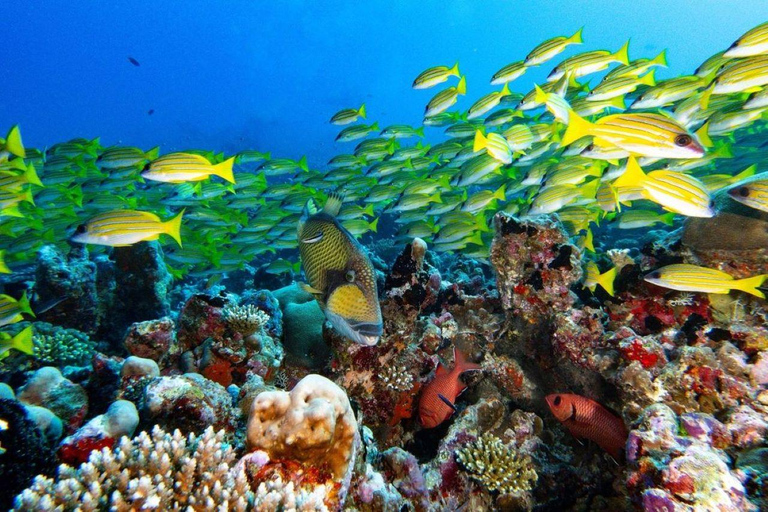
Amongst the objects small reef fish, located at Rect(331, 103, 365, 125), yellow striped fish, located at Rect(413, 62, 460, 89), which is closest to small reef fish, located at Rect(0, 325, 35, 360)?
yellow striped fish, located at Rect(413, 62, 460, 89)

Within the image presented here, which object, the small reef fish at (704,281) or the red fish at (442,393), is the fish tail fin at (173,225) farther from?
the small reef fish at (704,281)

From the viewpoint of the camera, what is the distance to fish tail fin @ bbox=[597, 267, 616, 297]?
173 inches

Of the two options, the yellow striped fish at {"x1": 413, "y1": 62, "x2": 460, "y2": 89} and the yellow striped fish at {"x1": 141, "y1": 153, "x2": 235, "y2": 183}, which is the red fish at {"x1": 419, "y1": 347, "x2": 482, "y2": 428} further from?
the yellow striped fish at {"x1": 413, "y1": 62, "x2": 460, "y2": 89}

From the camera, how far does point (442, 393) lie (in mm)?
3838

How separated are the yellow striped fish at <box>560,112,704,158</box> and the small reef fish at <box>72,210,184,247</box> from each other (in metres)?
4.40

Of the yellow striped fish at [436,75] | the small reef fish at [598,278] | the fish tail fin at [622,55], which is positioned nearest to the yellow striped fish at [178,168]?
the small reef fish at [598,278]

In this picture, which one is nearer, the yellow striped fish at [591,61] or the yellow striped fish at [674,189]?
the yellow striped fish at [674,189]

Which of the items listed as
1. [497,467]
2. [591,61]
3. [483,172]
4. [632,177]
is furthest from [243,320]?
[591,61]

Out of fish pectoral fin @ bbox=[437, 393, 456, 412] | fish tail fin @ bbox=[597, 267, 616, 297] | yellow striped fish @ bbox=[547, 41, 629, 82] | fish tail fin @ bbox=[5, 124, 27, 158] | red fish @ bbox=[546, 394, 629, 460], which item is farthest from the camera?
yellow striped fish @ bbox=[547, 41, 629, 82]

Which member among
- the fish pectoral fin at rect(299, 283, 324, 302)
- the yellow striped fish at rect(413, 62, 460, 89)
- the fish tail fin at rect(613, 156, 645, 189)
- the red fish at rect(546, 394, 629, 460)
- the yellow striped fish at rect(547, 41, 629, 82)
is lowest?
the red fish at rect(546, 394, 629, 460)

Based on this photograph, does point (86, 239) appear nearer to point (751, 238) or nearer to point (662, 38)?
point (751, 238)

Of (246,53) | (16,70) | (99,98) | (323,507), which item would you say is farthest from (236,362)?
(16,70)

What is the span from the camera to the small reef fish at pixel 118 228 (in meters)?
3.64

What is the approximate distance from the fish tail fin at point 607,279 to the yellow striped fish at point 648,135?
146 cm
